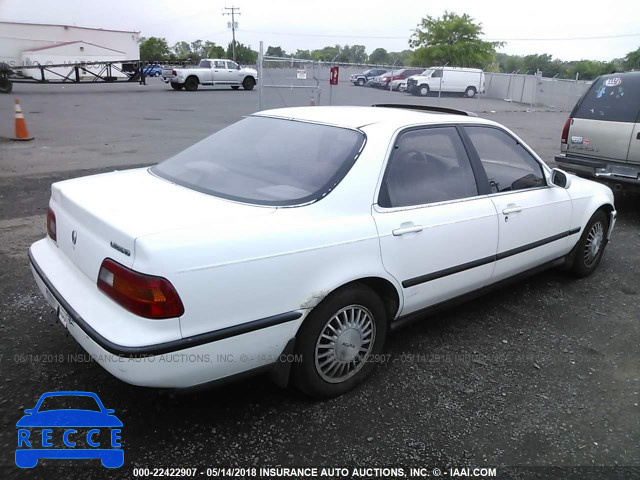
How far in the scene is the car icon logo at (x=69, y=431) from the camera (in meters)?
2.44

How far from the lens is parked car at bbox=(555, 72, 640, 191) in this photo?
6.70 metres

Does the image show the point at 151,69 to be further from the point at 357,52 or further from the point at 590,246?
the point at 357,52

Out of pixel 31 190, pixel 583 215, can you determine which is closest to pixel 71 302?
pixel 583 215

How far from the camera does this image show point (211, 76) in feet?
96.4

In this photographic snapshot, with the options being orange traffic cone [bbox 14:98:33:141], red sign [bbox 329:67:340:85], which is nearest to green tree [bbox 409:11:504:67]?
red sign [bbox 329:67:340:85]

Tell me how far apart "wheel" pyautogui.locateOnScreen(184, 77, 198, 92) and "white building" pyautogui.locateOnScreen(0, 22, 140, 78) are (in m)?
5.41

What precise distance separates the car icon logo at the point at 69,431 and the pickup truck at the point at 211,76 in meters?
27.9

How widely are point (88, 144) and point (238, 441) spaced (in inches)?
388

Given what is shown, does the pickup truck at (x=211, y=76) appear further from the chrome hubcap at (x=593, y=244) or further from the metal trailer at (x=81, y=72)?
the chrome hubcap at (x=593, y=244)

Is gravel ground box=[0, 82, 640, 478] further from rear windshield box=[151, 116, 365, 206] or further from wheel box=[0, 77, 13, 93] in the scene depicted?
A: wheel box=[0, 77, 13, 93]

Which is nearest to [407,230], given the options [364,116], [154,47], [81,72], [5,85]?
[364,116]

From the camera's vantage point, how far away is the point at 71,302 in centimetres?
252

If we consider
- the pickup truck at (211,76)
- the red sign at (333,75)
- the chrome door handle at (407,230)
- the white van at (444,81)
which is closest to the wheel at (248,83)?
the pickup truck at (211,76)

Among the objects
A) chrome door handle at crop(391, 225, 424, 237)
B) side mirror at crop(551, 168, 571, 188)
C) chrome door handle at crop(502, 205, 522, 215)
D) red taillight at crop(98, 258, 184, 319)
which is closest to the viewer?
red taillight at crop(98, 258, 184, 319)
